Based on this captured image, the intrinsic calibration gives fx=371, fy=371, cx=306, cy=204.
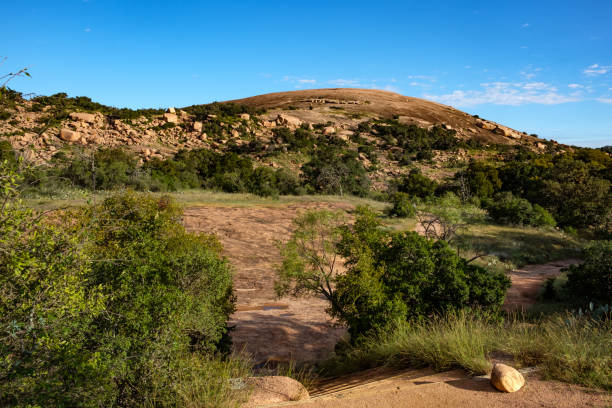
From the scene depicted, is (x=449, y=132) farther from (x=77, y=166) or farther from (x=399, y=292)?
(x=399, y=292)

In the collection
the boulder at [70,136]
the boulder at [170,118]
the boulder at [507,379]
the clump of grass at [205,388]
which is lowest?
the clump of grass at [205,388]

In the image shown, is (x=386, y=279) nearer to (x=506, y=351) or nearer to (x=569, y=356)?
(x=506, y=351)

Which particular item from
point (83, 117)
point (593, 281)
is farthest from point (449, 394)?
point (83, 117)

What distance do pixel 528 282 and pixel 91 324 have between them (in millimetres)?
14308

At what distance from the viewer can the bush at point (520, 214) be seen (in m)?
22.1

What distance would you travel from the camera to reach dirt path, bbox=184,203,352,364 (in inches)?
346

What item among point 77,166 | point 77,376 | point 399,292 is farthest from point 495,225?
point 77,166

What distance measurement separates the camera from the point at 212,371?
4.50 meters

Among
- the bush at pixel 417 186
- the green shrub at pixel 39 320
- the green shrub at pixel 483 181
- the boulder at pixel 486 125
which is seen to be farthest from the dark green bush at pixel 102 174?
the boulder at pixel 486 125

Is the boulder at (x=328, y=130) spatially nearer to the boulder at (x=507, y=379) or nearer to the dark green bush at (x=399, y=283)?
the dark green bush at (x=399, y=283)

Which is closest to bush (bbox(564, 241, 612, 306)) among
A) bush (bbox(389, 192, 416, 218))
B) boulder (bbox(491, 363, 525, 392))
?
boulder (bbox(491, 363, 525, 392))

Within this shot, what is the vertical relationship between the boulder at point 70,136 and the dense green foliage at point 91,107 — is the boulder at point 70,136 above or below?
below

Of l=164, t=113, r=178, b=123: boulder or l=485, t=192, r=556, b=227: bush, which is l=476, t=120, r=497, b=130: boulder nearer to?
l=485, t=192, r=556, b=227: bush

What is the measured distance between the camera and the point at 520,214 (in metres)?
22.3
